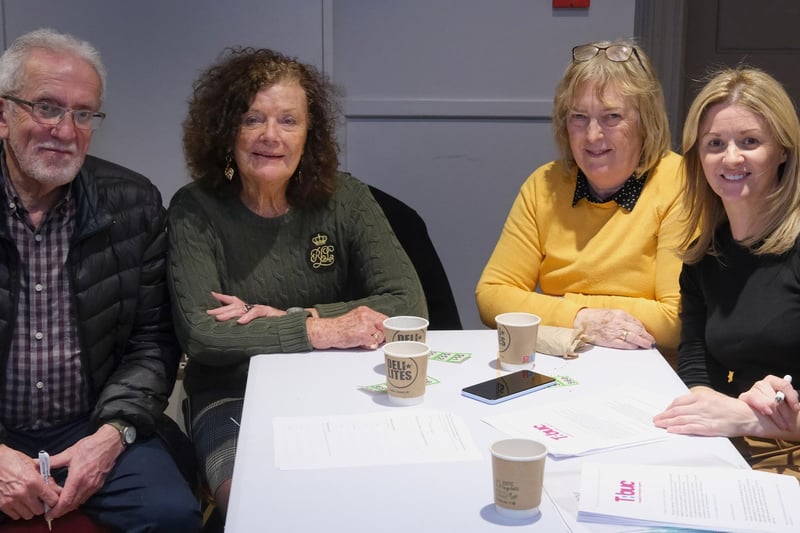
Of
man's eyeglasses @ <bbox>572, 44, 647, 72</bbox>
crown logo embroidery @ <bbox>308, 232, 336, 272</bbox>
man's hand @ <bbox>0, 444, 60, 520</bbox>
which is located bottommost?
man's hand @ <bbox>0, 444, 60, 520</bbox>

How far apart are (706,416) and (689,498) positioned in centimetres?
31

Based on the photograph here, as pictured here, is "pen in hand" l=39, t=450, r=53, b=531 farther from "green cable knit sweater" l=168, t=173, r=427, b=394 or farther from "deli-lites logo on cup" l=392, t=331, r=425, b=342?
"deli-lites logo on cup" l=392, t=331, r=425, b=342

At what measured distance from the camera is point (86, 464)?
74.5 inches

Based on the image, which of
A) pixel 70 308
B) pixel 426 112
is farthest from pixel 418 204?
pixel 70 308

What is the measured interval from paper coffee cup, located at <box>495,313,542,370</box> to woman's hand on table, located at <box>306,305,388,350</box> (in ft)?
1.06

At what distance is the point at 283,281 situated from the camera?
2.39 m

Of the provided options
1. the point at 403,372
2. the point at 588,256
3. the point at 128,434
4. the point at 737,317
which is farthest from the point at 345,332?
the point at 737,317

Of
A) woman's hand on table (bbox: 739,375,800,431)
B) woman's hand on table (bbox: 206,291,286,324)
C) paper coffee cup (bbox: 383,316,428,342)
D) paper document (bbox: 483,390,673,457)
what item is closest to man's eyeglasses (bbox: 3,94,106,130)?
woman's hand on table (bbox: 206,291,286,324)

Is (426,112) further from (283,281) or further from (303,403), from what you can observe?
(303,403)

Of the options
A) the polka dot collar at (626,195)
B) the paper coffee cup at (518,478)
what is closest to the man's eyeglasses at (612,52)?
the polka dot collar at (626,195)

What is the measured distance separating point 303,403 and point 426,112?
203 cm

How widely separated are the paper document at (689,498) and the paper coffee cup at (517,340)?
1.62 feet

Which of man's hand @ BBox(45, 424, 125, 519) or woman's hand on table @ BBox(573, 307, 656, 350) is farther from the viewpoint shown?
woman's hand on table @ BBox(573, 307, 656, 350)

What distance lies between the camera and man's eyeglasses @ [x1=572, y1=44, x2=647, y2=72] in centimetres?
243
